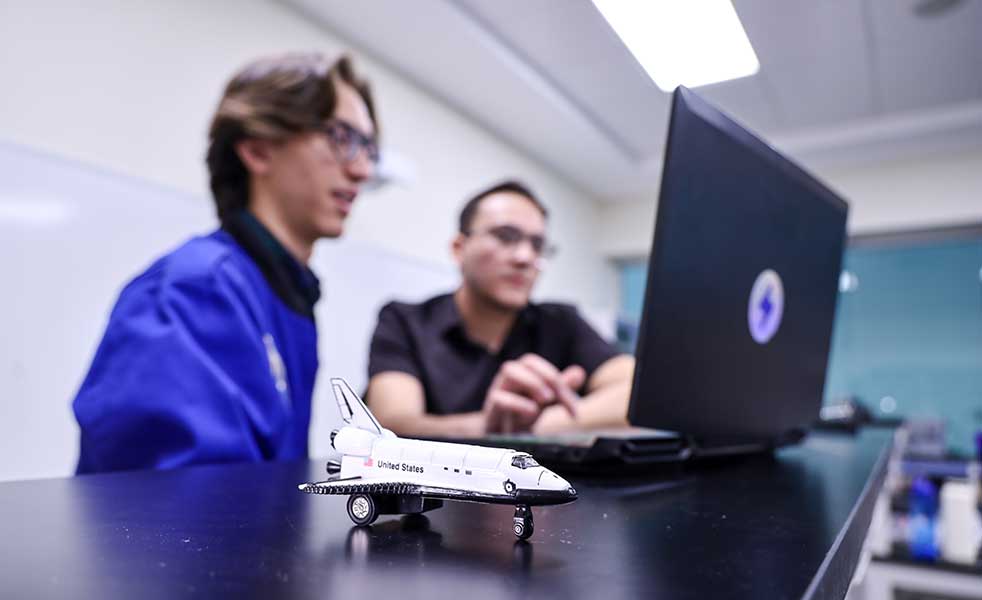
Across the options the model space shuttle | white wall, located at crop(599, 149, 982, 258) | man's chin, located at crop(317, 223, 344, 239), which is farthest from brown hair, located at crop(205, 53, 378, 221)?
white wall, located at crop(599, 149, 982, 258)

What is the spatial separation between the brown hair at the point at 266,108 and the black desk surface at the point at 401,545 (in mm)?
586

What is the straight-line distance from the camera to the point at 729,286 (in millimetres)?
530

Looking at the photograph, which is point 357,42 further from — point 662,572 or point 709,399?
point 662,572

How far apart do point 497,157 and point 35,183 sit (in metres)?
1.07

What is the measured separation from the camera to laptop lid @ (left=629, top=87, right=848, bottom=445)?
46 cm

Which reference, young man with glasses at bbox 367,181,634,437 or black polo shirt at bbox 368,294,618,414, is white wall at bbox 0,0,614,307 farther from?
black polo shirt at bbox 368,294,618,414

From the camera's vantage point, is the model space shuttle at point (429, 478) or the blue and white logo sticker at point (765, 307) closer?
the model space shuttle at point (429, 478)

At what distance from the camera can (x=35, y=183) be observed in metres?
1.28

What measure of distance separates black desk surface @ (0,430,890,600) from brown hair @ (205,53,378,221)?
59cm

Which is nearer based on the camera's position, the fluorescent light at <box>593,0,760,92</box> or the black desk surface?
the black desk surface

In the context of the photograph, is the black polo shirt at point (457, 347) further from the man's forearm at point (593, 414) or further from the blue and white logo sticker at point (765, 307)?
the blue and white logo sticker at point (765, 307)

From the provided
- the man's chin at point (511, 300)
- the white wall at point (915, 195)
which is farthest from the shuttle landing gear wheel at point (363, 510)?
the white wall at point (915, 195)

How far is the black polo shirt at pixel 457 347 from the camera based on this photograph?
1146mm

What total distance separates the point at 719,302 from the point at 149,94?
154 cm
